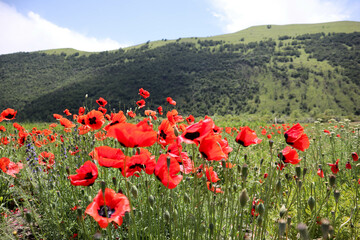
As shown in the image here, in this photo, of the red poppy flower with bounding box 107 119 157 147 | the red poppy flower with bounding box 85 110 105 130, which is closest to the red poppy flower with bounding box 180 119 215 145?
the red poppy flower with bounding box 107 119 157 147

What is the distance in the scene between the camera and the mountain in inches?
2243

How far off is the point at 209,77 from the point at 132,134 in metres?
75.6

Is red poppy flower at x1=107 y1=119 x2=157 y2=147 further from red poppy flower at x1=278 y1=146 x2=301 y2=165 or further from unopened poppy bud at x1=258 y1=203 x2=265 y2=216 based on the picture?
red poppy flower at x1=278 y1=146 x2=301 y2=165

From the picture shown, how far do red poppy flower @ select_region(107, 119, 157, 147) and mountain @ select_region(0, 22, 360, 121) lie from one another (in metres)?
48.6

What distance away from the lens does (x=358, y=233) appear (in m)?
2.03

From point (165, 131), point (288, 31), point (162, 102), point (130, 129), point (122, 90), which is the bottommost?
point (162, 102)

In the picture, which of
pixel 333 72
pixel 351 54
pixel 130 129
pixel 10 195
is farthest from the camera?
pixel 351 54

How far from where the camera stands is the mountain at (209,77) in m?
57.0

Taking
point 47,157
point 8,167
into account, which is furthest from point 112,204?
point 47,157

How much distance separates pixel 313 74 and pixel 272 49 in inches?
1216

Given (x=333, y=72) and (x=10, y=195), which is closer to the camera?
(x=10, y=195)

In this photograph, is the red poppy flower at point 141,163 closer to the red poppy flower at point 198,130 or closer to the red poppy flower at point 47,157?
the red poppy flower at point 198,130

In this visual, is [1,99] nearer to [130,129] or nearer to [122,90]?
[122,90]

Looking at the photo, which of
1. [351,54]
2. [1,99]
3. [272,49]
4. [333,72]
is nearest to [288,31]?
[272,49]
